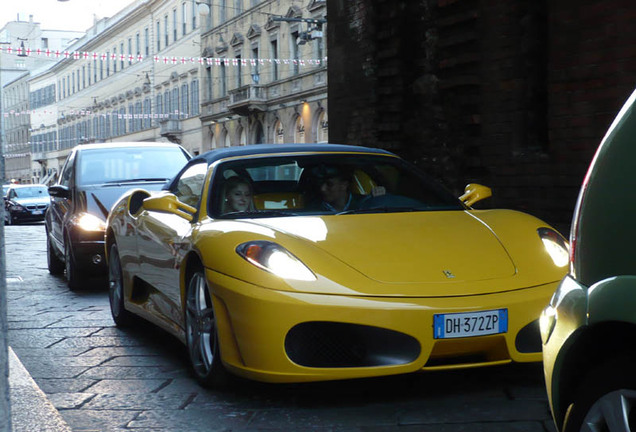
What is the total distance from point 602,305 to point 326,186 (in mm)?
3350

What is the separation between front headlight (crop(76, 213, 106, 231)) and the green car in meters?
7.62

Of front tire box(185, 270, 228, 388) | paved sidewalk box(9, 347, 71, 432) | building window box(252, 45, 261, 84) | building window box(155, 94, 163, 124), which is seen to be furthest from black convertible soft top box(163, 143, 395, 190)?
building window box(155, 94, 163, 124)

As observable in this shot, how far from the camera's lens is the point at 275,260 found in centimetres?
456

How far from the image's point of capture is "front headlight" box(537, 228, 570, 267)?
4.89 m

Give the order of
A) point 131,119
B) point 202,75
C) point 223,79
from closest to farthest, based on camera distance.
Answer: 1. point 223,79
2. point 202,75
3. point 131,119

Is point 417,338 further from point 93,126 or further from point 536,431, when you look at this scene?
point 93,126

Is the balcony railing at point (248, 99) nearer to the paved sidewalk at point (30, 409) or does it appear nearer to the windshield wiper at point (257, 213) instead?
the windshield wiper at point (257, 213)

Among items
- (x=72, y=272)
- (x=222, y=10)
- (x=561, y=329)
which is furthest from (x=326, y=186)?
(x=222, y=10)

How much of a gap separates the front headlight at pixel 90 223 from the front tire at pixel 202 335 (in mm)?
4912

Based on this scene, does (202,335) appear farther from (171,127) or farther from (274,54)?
(171,127)

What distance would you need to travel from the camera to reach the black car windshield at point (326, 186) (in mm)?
5586

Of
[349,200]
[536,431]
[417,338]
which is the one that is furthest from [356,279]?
[349,200]

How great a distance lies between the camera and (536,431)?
3.98m

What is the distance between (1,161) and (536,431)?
88.6 inches
